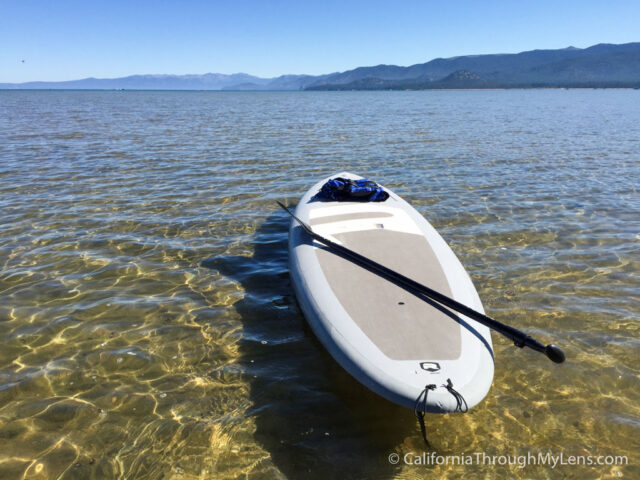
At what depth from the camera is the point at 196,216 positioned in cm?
1184

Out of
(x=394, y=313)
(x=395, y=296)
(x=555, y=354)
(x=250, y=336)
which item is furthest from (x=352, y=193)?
(x=555, y=354)

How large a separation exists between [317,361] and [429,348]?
1986 millimetres

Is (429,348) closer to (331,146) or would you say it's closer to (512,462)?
(512,462)

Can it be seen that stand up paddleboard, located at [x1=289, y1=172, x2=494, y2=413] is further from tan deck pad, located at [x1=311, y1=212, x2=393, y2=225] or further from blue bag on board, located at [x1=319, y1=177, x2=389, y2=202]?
blue bag on board, located at [x1=319, y1=177, x2=389, y2=202]

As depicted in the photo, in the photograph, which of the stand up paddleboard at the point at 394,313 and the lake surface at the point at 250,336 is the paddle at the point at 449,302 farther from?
the lake surface at the point at 250,336

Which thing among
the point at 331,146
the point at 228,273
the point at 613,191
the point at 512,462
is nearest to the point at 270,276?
the point at 228,273

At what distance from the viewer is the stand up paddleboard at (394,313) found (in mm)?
4344

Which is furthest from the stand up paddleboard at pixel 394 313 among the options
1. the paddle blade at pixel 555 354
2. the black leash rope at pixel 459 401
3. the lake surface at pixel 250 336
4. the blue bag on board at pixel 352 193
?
the blue bag on board at pixel 352 193

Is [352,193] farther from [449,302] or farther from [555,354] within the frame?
[555,354]

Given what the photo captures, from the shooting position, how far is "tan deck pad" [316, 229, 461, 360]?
15.8 feet

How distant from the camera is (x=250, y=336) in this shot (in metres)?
6.68

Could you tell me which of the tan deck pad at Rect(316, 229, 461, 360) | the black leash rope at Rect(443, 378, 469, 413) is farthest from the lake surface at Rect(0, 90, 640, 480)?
the tan deck pad at Rect(316, 229, 461, 360)

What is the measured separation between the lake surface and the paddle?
1295mm

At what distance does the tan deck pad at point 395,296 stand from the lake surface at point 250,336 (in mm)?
1025
